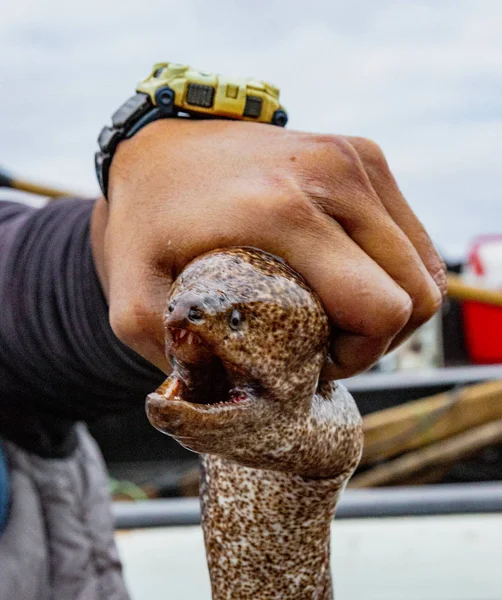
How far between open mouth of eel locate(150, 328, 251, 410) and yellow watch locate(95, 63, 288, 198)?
30 centimetres

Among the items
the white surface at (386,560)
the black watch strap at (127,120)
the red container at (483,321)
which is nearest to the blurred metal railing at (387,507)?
the white surface at (386,560)

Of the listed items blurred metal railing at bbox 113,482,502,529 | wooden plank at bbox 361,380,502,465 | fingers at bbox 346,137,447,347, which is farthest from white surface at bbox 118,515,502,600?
wooden plank at bbox 361,380,502,465

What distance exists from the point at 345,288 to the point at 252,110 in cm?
25

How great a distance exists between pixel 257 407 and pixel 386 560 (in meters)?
1.51

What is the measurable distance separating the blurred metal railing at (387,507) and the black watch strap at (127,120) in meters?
1.57

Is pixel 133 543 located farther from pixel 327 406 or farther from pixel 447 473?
pixel 447 473

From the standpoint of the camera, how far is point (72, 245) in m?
1.13

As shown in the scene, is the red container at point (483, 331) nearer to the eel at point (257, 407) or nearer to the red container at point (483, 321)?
the red container at point (483, 321)

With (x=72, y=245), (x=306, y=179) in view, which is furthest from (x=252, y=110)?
(x=72, y=245)

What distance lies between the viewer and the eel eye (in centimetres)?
76

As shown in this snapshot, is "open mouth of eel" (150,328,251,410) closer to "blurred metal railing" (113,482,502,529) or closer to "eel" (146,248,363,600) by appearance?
"eel" (146,248,363,600)

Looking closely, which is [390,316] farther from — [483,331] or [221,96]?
[483,331]

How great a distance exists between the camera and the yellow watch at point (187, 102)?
93 cm

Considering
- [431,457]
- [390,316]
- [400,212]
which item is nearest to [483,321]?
[431,457]
